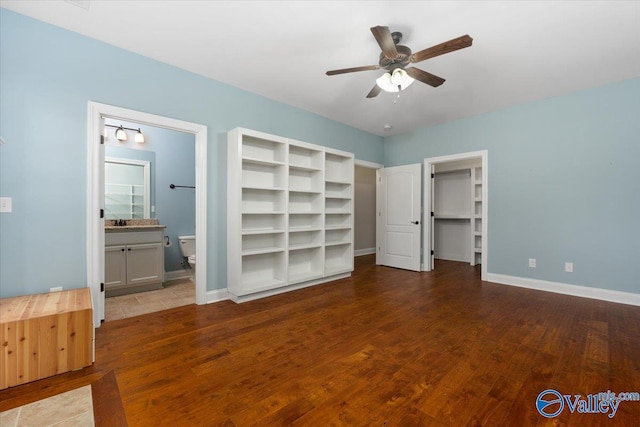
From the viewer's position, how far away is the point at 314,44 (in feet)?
8.31

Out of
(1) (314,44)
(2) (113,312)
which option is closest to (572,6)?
(1) (314,44)

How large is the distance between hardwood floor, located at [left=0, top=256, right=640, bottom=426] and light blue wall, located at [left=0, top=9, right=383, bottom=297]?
803 mm

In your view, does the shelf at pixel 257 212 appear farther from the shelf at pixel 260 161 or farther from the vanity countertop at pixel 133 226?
the vanity countertop at pixel 133 226

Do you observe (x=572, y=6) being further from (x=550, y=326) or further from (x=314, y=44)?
(x=550, y=326)

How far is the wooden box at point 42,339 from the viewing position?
1.66 metres

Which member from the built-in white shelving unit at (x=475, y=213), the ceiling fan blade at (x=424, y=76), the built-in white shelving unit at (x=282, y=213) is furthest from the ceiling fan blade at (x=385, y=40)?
the built-in white shelving unit at (x=475, y=213)

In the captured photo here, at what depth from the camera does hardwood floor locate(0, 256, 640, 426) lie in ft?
4.81

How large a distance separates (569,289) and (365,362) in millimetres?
3374

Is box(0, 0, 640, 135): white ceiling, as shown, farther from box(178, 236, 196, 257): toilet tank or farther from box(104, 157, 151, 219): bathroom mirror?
box(178, 236, 196, 257): toilet tank

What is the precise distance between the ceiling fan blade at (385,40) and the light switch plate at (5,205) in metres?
3.11

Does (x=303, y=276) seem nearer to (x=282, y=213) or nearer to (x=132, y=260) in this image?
(x=282, y=213)

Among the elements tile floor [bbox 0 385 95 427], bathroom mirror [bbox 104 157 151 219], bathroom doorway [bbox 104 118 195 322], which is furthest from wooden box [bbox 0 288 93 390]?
bathroom mirror [bbox 104 157 151 219]

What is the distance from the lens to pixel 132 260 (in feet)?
11.8

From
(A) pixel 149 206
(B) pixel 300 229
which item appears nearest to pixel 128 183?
(A) pixel 149 206
